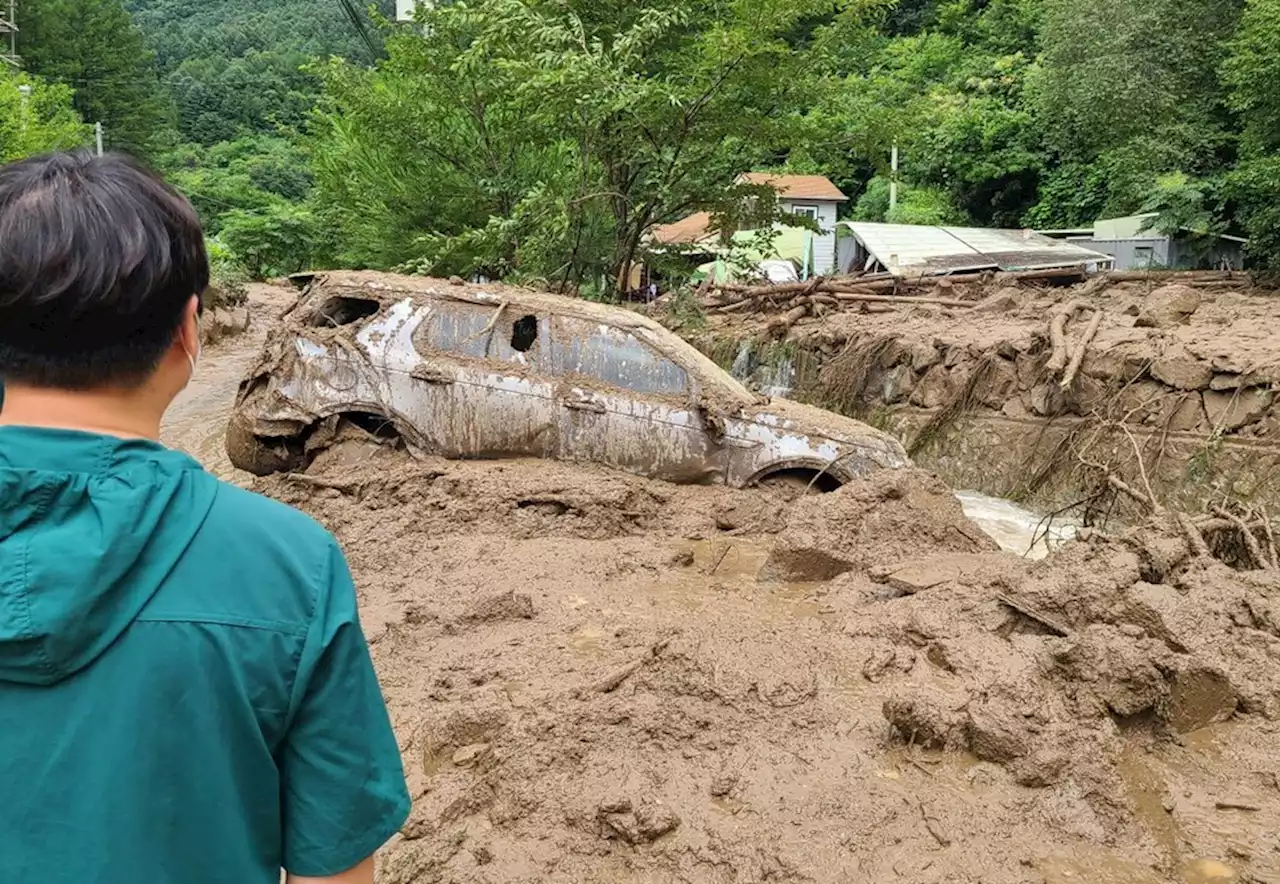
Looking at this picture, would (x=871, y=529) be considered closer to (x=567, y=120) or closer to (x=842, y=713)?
(x=842, y=713)

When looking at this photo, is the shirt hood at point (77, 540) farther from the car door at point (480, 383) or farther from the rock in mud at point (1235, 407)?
the rock in mud at point (1235, 407)

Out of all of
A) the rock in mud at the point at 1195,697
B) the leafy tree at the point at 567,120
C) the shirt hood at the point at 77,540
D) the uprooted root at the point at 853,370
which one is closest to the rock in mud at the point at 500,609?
the rock in mud at the point at 1195,697

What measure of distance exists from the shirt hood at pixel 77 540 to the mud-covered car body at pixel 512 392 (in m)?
6.27

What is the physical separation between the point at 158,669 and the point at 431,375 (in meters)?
6.62

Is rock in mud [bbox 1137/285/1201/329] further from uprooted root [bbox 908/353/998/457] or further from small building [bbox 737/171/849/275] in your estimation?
small building [bbox 737/171/849/275]

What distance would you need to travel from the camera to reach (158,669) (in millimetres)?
1181

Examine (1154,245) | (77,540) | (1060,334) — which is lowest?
(1060,334)

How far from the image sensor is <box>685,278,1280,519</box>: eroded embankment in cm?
955

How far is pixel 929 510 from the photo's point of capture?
6113mm

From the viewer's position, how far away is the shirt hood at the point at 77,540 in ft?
3.69

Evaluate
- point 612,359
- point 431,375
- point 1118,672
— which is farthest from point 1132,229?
point 1118,672

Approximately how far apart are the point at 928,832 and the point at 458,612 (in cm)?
287

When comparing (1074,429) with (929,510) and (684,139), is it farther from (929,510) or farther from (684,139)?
(684,139)

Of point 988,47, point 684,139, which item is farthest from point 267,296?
point 988,47
